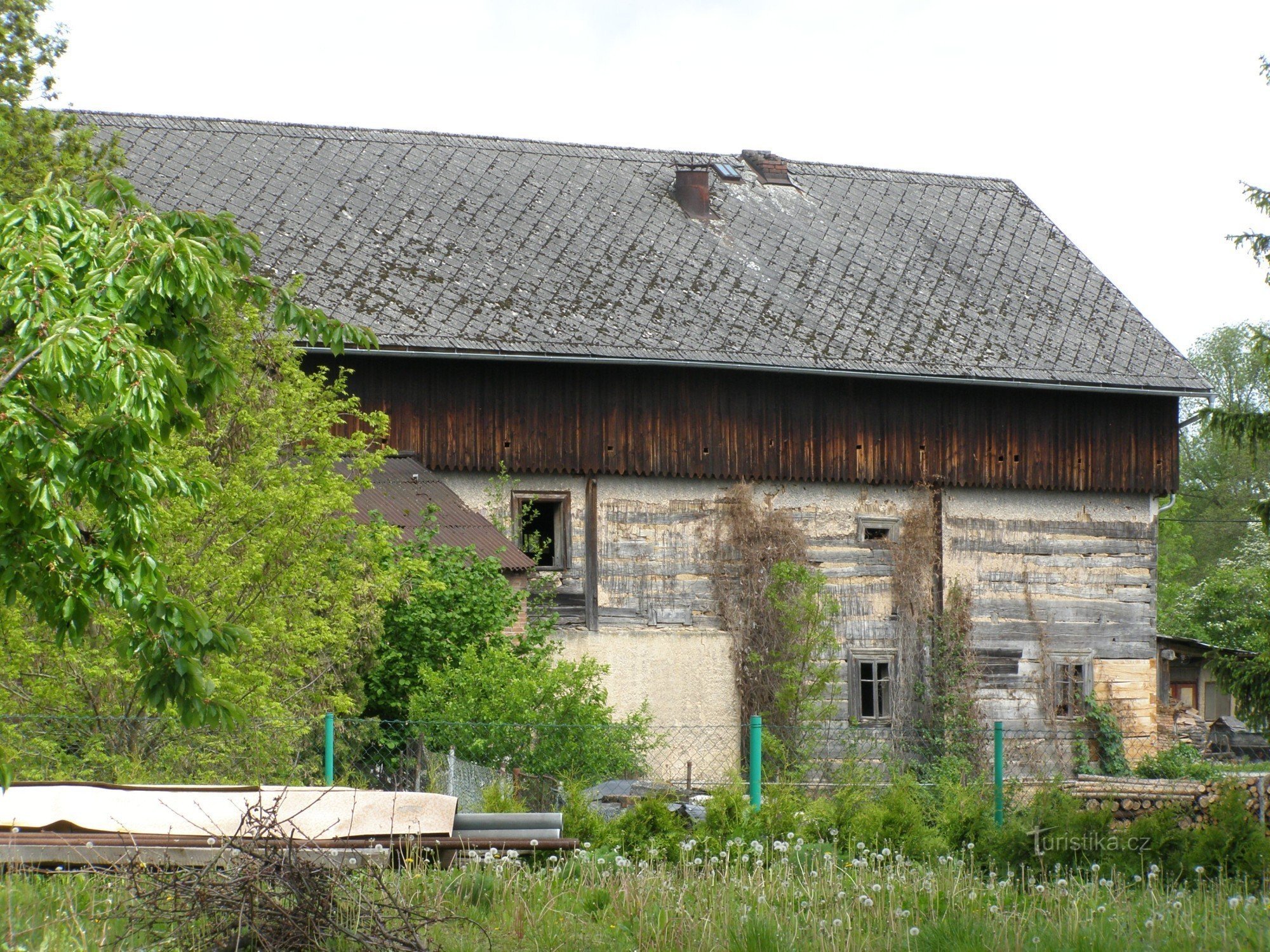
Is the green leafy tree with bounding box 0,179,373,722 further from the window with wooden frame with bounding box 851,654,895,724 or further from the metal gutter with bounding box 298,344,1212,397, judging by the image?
the window with wooden frame with bounding box 851,654,895,724

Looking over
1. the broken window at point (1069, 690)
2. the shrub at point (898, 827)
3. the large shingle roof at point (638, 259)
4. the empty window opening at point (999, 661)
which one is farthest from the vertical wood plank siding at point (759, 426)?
the shrub at point (898, 827)

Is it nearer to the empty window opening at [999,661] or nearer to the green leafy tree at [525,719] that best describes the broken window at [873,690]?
the empty window opening at [999,661]

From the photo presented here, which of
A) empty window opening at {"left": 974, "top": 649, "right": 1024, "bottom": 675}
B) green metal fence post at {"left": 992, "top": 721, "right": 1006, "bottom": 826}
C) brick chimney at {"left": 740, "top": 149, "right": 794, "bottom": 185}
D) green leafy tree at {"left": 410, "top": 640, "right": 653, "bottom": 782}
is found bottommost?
green metal fence post at {"left": 992, "top": 721, "right": 1006, "bottom": 826}

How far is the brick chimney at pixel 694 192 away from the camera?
22500mm

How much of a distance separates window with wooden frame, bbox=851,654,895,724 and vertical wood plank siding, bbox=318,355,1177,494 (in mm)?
2421

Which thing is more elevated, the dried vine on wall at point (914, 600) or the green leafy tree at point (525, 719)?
the dried vine on wall at point (914, 600)

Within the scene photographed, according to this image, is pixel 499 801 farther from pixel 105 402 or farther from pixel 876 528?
pixel 876 528

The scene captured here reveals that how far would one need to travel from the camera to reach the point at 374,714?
15961mm

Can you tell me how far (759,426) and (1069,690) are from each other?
19.5 ft

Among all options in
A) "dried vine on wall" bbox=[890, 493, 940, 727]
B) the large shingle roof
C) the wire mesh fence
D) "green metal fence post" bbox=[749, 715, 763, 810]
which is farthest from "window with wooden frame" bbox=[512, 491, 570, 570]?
"green metal fence post" bbox=[749, 715, 763, 810]

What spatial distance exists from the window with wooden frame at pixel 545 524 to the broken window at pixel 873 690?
438 cm

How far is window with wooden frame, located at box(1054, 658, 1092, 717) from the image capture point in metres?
21.2

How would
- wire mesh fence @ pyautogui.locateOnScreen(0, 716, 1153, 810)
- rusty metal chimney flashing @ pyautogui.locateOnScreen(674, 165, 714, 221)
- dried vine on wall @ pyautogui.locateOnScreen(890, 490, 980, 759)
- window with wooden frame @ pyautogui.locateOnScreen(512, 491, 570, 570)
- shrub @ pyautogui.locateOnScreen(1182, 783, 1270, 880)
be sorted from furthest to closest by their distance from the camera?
rusty metal chimney flashing @ pyautogui.locateOnScreen(674, 165, 714, 221) < dried vine on wall @ pyautogui.locateOnScreen(890, 490, 980, 759) < window with wooden frame @ pyautogui.locateOnScreen(512, 491, 570, 570) < wire mesh fence @ pyautogui.locateOnScreen(0, 716, 1153, 810) < shrub @ pyautogui.locateOnScreen(1182, 783, 1270, 880)

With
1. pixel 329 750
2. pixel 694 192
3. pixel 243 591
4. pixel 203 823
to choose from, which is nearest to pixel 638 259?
pixel 694 192
